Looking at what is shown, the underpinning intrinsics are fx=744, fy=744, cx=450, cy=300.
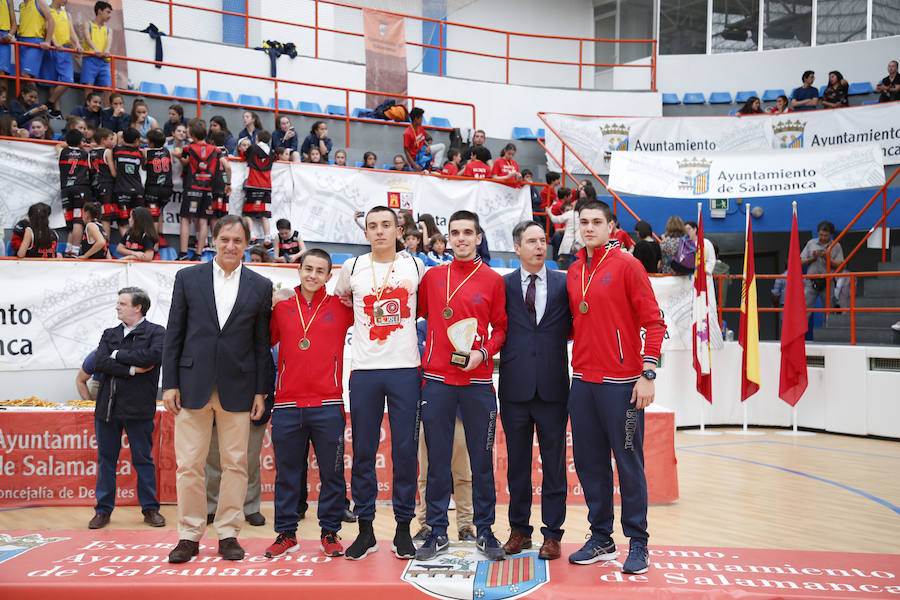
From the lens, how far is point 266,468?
20.9 ft

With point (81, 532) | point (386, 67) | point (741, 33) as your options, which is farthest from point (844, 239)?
point (81, 532)

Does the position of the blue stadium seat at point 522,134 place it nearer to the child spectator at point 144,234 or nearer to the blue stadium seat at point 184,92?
the blue stadium seat at point 184,92

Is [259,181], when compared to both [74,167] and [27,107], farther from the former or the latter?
[27,107]

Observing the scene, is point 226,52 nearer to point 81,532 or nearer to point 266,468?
point 266,468

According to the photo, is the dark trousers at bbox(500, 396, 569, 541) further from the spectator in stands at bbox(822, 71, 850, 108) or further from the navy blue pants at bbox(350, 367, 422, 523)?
the spectator in stands at bbox(822, 71, 850, 108)

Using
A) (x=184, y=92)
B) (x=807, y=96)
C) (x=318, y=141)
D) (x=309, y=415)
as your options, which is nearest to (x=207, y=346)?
(x=309, y=415)

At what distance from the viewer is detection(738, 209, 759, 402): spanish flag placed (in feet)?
32.5

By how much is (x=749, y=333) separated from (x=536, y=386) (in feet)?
21.7

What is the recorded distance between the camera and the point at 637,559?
4109 mm

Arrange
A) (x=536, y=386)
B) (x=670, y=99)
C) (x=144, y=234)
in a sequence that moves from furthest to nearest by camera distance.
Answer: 1. (x=670, y=99)
2. (x=144, y=234)
3. (x=536, y=386)

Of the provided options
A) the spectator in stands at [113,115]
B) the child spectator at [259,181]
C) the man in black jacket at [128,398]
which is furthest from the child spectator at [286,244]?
the man in black jacket at [128,398]

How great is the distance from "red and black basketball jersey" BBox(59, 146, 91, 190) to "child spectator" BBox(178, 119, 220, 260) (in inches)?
45.5

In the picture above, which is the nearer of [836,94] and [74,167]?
[74,167]

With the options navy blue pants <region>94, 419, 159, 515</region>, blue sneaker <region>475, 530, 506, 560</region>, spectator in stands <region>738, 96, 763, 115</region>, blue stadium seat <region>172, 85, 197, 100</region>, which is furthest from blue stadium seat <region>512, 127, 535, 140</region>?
blue sneaker <region>475, 530, 506, 560</region>
